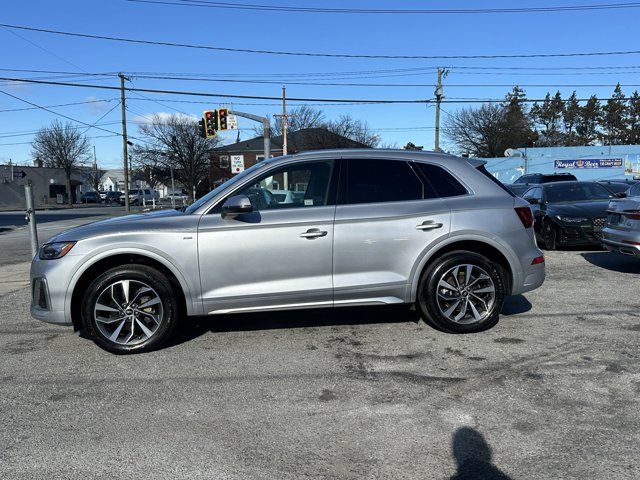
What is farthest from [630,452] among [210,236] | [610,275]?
[610,275]

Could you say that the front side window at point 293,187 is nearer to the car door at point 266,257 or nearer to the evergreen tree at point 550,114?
the car door at point 266,257

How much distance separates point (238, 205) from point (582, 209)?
853cm

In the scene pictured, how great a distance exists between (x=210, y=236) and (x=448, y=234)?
2.32 metres

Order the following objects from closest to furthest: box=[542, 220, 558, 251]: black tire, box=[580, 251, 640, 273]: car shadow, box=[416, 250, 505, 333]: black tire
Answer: box=[416, 250, 505, 333]: black tire, box=[580, 251, 640, 273]: car shadow, box=[542, 220, 558, 251]: black tire

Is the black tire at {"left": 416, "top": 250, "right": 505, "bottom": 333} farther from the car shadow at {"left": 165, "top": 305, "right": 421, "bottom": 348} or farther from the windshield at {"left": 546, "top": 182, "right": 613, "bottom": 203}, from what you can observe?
the windshield at {"left": 546, "top": 182, "right": 613, "bottom": 203}

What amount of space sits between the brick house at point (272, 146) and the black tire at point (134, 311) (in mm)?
34810

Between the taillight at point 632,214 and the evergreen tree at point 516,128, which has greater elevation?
the evergreen tree at point 516,128

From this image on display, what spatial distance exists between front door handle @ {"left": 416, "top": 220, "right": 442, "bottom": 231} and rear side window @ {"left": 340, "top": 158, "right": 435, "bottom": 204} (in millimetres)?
287

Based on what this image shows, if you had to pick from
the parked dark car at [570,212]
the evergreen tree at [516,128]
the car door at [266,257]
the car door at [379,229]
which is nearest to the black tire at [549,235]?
the parked dark car at [570,212]

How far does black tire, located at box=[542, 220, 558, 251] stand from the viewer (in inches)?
412

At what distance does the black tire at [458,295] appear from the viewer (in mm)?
4941

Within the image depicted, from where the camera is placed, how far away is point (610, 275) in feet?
26.0

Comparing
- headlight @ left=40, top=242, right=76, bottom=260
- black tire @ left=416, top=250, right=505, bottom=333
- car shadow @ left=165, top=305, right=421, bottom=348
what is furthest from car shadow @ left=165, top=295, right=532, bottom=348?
headlight @ left=40, top=242, right=76, bottom=260

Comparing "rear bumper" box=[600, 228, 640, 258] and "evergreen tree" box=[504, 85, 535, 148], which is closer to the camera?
"rear bumper" box=[600, 228, 640, 258]
